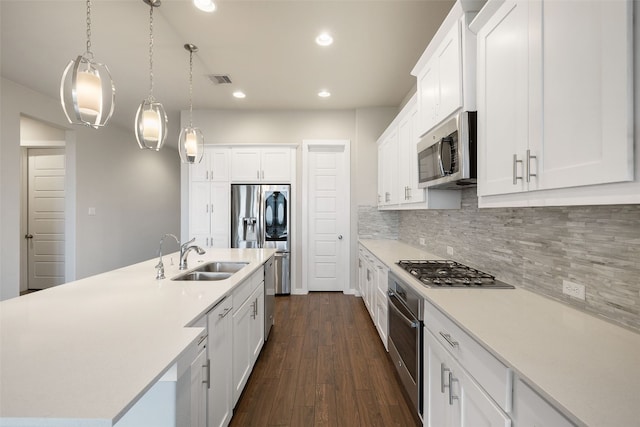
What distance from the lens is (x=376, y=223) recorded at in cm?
457

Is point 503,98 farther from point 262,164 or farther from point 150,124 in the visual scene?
point 262,164

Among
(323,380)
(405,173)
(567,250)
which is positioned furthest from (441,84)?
(323,380)

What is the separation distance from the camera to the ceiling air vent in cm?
356

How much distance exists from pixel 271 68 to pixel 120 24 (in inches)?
57.5

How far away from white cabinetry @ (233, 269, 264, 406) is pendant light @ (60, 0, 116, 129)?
50.6 inches

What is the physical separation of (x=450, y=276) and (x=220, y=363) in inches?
58.9

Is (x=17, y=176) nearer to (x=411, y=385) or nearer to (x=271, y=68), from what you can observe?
(x=271, y=68)

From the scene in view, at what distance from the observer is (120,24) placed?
261 cm

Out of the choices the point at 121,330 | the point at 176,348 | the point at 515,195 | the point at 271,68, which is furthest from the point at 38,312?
the point at 271,68

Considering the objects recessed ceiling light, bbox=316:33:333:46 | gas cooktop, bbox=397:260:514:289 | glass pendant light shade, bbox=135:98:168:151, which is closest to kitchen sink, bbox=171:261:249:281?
glass pendant light shade, bbox=135:98:168:151

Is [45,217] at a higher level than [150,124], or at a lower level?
lower

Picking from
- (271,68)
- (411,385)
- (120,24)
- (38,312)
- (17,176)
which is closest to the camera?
(38,312)

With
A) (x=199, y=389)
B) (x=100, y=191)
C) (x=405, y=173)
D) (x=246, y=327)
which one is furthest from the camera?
(x=100, y=191)

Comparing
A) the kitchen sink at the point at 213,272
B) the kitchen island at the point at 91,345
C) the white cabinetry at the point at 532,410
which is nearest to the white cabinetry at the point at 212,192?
the kitchen sink at the point at 213,272
